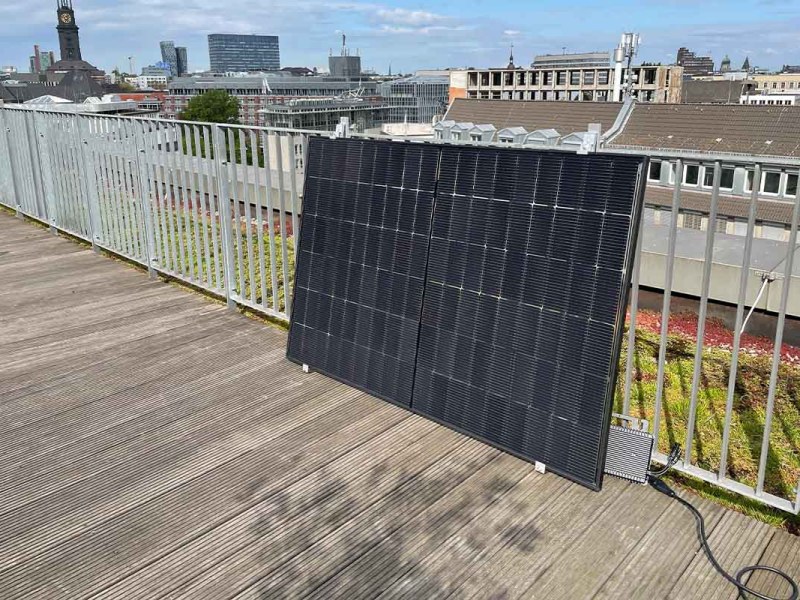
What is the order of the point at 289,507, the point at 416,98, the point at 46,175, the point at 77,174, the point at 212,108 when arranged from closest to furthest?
1. the point at 289,507
2. the point at 77,174
3. the point at 46,175
4. the point at 212,108
5. the point at 416,98

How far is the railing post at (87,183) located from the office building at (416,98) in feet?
Answer: 311

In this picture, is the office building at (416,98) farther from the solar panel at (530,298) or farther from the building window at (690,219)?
the solar panel at (530,298)

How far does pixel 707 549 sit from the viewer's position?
237 cm

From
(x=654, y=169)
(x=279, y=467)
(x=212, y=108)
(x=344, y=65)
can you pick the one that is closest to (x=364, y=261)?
(x=279, y=467)

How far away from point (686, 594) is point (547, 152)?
1780 millimetres

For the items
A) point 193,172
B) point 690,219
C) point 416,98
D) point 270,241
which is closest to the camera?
point 270,241

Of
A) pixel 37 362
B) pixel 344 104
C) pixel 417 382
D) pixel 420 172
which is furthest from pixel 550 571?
pixel 344 104

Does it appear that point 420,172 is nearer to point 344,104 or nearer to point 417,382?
point 417,382

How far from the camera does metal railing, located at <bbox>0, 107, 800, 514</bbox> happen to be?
255cm

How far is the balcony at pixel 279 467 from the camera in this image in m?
2.30

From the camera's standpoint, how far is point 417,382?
331 cm

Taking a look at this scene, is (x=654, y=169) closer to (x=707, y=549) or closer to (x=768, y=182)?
(x=768, y=182)

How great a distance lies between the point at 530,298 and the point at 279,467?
1415 mm

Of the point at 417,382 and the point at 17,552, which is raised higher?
the point at 417,382
